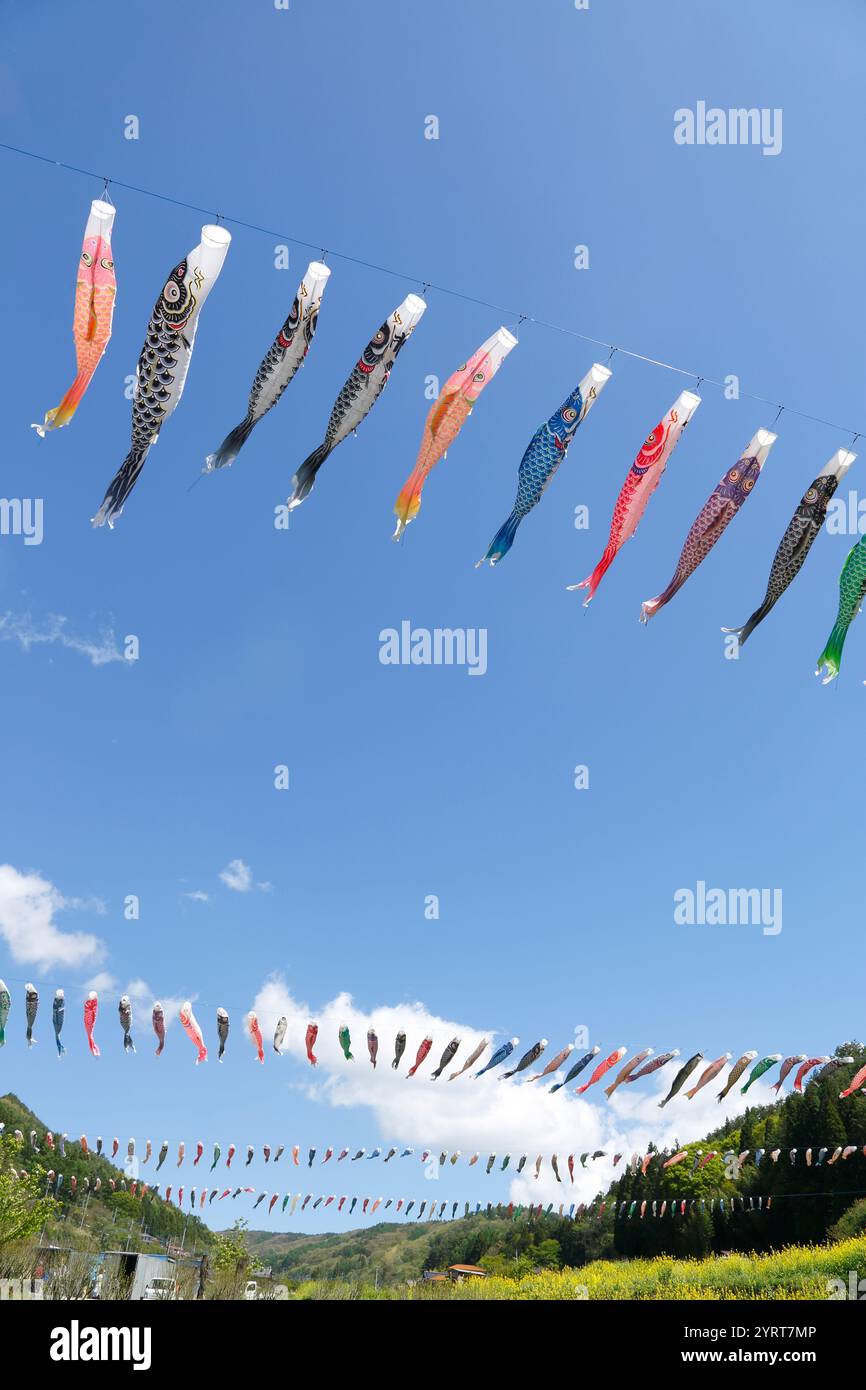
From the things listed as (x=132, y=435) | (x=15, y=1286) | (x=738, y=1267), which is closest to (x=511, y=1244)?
(x=738, y=1267)

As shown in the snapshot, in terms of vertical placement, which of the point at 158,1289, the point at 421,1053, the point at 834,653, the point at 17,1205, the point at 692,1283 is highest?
the point at 834,653

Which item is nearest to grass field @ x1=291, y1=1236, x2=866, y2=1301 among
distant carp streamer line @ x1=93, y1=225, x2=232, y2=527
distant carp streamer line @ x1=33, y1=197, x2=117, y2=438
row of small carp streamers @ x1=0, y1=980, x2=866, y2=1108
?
row of small carp streamers @ x1=0, y1=980, x2=866, y2=1108

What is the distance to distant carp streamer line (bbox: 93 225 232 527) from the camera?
823cm

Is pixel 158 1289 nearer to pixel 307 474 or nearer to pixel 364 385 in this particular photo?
pixel 307 474

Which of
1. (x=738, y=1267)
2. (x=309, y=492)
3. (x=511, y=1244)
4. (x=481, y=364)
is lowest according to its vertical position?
(x=511, y=1244)

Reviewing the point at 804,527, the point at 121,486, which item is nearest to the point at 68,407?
the point at 121,486

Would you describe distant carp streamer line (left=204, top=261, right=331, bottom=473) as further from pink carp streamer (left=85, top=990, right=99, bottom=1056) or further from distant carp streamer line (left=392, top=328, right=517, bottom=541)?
pink carp streamer (left=85, top=990, right=99, bottom=1056)

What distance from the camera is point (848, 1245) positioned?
16.2 meters

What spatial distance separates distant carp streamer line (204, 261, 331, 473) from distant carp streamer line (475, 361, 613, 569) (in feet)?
9.14

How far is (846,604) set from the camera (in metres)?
11.1

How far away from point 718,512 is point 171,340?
630cm
